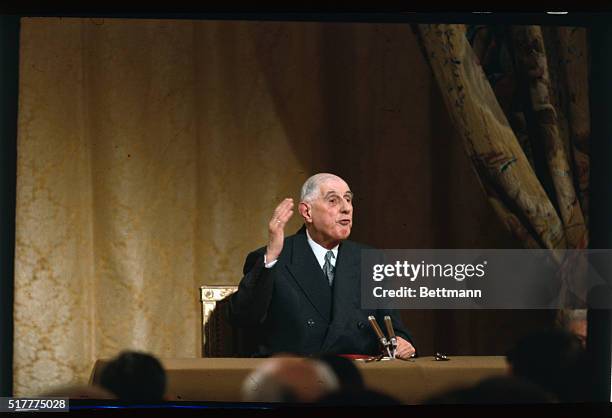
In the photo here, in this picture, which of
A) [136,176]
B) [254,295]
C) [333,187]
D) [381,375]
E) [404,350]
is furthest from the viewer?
[136,176]

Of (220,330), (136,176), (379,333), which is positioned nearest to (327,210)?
(379,333)

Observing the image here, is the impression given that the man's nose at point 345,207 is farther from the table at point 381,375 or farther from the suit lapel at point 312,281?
the table at point 381,375

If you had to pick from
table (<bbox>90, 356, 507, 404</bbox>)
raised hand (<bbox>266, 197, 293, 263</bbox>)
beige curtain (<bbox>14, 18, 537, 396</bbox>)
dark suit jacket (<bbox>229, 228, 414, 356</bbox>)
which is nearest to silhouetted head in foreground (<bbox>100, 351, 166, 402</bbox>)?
table (<bbox>90, 356, 507, 404</bbox>)

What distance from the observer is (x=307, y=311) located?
11.1 ft

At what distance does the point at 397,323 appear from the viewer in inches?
132

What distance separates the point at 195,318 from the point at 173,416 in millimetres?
516

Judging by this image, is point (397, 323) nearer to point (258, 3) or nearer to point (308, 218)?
point (308, 218)

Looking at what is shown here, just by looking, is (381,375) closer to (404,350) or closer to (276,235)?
(404,350)

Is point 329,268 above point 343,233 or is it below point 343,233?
below

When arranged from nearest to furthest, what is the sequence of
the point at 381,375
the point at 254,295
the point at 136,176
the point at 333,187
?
the point at 381,375 → the point at 254,295 → the point at 333,187 → the point at 136,176

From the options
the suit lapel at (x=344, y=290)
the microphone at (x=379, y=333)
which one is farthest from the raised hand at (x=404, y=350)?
the suit lapel at (x=344, y=290)

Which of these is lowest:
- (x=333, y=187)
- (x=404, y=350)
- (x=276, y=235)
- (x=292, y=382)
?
(x=292, y=382)

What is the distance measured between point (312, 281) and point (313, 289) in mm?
27

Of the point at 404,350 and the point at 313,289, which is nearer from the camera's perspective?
the point at 404,350
